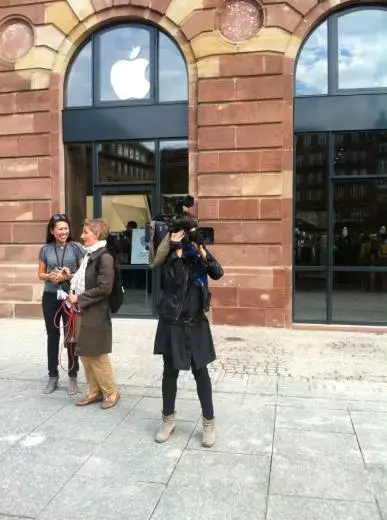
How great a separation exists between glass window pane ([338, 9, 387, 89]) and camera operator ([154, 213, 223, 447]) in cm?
619

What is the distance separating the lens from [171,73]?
945cm

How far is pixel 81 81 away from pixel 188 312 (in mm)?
7282

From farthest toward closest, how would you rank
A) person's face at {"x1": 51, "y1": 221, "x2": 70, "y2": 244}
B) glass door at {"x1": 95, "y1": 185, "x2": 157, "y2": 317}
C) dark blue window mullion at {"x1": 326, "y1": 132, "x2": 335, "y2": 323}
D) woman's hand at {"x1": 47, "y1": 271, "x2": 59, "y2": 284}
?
1. glass door at {"x1": 95, "y1": 185, "x2": 157, "y2": 317}
2. dark blue window mullion at {"x1": 326, "y1": 132, "x2": 335, "y2": 323}
3. person's face at {"x1": 51, "y1": 221, "x2": 70, "y2": 244}
4. woman's hand at {"x1": 47, "y1": 271, "x2": 59, "y2": 284}

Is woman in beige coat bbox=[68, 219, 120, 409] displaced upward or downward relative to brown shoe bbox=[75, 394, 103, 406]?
upward

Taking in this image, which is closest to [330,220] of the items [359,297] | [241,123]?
[359,297]

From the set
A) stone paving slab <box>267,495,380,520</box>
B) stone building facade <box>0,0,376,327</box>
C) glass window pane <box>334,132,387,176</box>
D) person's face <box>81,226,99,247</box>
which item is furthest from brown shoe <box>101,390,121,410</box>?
glass window pane <box>334,132,387,176</box>

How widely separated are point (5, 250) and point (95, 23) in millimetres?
4553

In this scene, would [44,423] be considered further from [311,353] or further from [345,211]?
[345,211]

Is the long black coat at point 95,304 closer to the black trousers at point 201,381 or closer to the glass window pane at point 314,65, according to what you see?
the black trousers at point 201,381

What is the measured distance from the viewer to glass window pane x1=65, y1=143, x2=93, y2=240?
9844 millimetres

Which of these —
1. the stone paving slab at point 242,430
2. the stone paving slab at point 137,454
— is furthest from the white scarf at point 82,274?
the stone paving slab at point 242,430

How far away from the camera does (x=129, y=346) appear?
761 cm

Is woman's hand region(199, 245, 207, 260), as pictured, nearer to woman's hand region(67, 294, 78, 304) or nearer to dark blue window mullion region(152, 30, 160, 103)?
woman's hand region(67, 294, 78, 304)

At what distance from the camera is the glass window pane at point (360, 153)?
8.76 meters
